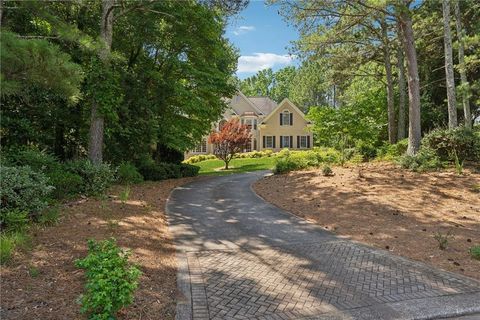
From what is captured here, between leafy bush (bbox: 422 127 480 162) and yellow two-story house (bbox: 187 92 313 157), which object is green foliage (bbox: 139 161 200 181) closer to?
leafy bush (bbox: 422 127 480 162)

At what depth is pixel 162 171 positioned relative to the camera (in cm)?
1742

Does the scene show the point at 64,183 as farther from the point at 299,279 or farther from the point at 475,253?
the point at 475,253

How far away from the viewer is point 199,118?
1822 cm

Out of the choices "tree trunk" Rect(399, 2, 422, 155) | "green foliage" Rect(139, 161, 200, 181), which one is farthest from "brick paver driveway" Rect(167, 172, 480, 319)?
"green foliage" Rect(139, 161, 200, 181)

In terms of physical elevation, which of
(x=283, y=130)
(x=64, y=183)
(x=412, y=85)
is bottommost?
(x=64, y=183)

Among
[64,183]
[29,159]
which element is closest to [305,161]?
[64,183]

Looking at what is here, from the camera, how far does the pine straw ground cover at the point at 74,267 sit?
4.15 metres

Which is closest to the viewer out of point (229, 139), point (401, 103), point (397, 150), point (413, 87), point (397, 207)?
point (397, 207)

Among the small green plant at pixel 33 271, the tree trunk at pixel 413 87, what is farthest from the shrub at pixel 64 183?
the tree trunk at pixel 413 87

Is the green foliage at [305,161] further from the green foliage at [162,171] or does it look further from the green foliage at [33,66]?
the green foliage at [33,66]

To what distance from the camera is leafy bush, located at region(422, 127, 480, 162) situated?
40.8 feet

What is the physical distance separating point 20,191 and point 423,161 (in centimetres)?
1198

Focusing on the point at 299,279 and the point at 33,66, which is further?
the point at 299,279

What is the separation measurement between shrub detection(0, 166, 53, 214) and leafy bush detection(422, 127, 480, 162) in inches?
477
